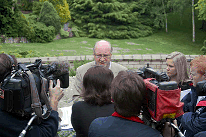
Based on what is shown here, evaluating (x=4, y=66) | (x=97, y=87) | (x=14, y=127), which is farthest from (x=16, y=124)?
(x=97, y=87)

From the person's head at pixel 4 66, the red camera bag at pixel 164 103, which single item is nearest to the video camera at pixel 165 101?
the red camera bag at pixel 164 103

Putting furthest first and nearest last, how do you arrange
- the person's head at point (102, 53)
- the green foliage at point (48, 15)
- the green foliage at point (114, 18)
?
the green foliage at point (114, 18) < the green foliage at point (48, 15) < the person's head at point (102, 53)

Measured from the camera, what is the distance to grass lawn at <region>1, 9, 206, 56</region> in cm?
1647

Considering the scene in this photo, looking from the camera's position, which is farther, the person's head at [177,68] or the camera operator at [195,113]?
the person's head at [177,68]

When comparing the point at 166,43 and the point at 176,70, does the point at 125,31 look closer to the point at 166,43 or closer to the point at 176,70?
the point at 166,43

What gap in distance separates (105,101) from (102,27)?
21526 mm

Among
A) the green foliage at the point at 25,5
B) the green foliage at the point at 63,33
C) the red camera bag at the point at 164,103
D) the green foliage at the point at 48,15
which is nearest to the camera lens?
the red camera bag at the point at 164,103

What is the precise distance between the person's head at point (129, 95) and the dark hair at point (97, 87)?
441mm

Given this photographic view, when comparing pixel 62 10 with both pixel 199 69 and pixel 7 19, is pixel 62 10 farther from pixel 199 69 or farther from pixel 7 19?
pixel 199 69

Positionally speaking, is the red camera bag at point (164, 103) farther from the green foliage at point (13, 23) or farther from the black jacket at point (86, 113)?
the green foliage at point (13, 23)

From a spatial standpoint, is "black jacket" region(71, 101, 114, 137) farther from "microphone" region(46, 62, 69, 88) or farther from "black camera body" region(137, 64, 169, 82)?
"microphone" region(46, 62, 69, 88)

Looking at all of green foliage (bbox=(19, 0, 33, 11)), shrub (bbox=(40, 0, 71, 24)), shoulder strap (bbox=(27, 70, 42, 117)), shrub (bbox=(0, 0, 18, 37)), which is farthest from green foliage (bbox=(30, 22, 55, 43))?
shoulder strap (bbox=(27, 70, 42, 117))

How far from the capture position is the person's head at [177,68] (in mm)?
3299

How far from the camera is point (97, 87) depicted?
2.03m
